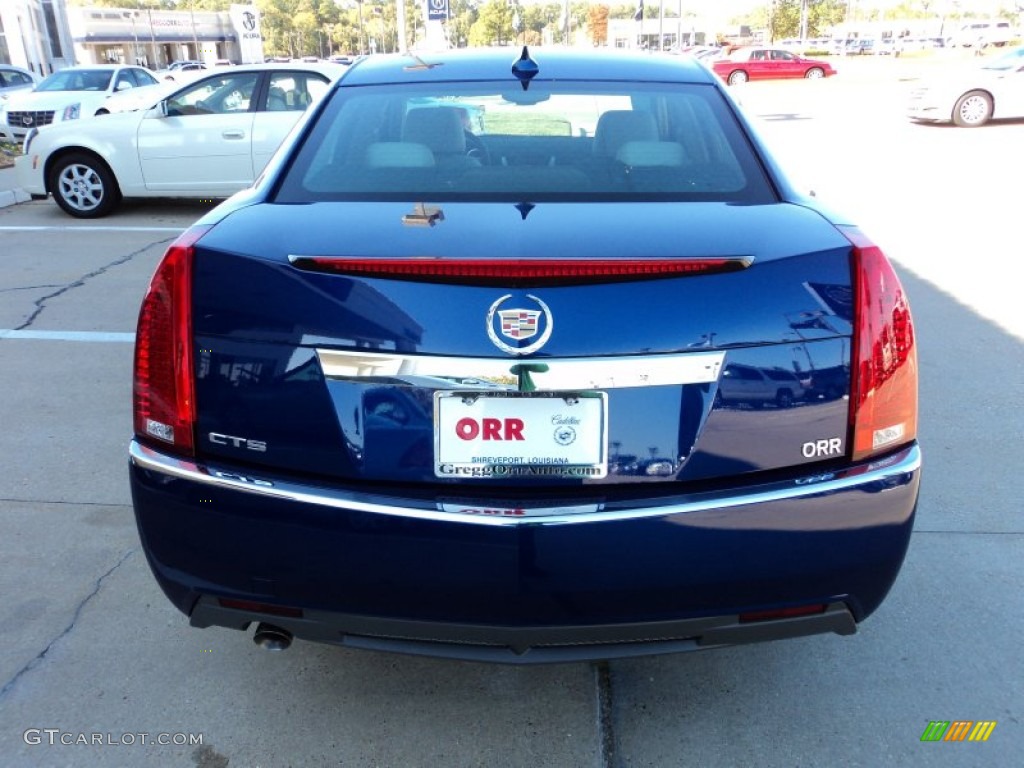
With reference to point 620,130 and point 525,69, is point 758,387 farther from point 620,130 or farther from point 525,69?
point 525,69

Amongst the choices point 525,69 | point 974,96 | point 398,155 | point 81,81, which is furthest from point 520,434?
point 974,96

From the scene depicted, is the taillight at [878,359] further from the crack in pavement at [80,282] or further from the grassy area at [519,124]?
the crack in pavement at [80,282]

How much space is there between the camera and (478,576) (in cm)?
195

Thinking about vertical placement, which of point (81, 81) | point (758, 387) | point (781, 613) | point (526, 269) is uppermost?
point (526, 269)

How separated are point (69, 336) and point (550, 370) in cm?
492

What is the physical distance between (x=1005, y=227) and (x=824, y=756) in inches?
315

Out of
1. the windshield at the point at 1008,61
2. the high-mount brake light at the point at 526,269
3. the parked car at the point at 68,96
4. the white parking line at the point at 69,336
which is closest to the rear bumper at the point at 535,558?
the high-mount brake light at the point at 526,269

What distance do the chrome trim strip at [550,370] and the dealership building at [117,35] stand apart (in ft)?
143

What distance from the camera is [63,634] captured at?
2.87 metres

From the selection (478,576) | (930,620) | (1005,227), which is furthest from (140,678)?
(1005,227)

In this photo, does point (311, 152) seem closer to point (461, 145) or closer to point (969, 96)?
point (461, 145)

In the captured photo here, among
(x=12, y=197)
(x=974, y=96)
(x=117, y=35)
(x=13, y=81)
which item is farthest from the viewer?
(x=117, y=35)

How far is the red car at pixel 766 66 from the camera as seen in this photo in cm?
3812

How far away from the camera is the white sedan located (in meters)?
9.48
